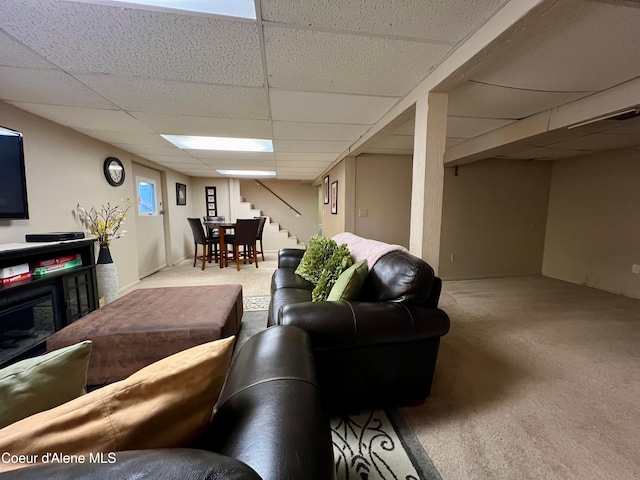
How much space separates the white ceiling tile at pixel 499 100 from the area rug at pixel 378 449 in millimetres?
2189

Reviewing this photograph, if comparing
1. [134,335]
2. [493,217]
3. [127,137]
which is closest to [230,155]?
[127,137]

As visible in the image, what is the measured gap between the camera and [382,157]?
159 inches

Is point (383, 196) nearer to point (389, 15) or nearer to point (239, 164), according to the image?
point (239, 164)

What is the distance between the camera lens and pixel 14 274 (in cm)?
181

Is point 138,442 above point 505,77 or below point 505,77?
below

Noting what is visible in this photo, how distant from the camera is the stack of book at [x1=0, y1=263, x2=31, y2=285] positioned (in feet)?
5.70

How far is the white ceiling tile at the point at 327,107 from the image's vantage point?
202 centimetres

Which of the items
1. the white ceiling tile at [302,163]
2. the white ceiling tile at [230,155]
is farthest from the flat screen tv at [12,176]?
the white ceiling tile at [302,163]

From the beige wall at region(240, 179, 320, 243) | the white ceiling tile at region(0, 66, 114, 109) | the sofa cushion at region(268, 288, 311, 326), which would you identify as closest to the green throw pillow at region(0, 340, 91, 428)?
the sofa cushion at region(268, 288, 311, 326)

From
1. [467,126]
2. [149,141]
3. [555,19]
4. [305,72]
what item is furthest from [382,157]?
[149,141]

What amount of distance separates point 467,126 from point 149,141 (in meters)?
3.71

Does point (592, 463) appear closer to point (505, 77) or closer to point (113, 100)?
point (505, 77)

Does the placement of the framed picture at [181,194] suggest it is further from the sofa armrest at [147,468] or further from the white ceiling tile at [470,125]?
the sofa armrest at [147,468]

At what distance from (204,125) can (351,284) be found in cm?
229
